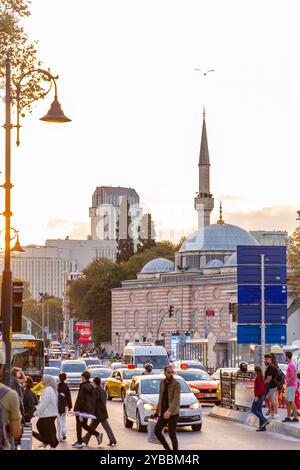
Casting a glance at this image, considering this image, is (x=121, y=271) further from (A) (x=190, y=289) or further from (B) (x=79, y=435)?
(B) (x=79, y=435)

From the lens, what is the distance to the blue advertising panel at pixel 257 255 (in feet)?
126

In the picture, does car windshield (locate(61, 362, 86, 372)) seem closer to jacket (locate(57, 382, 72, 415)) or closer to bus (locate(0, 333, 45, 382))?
bus (locate(0, 333, 45, 382))

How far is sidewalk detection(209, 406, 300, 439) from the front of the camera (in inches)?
1226

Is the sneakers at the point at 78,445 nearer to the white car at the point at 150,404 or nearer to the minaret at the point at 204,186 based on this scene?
the white car at the point at 150,404

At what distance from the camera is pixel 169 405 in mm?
24156

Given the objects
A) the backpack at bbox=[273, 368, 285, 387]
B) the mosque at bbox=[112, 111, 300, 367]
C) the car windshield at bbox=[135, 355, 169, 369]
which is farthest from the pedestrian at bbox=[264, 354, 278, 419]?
the mosque at bbox=[112, 111, 300, 367]

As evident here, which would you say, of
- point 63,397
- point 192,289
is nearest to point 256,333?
point 63,397

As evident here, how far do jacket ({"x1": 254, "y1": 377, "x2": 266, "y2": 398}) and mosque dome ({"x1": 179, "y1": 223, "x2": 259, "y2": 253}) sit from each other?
402 feet

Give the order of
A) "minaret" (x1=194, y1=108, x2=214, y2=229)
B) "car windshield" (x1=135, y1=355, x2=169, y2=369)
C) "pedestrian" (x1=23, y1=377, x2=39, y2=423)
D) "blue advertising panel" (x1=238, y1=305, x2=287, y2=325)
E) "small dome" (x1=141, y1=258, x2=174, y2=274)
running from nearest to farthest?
"pedestrian" (x1=23, y1=377, x2=39, y2=423), "blue advertising panel" (x1=238, y1=305, x2=287, y2=325), "car windshield" (x1=135, y1=355, x2=169, y2=369), "small dome" (x1=141, y1=258, x2=174, y2=274), "minaret" (x1=194, y1=108, x2=214, y2=229)

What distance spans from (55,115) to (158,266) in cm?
13087

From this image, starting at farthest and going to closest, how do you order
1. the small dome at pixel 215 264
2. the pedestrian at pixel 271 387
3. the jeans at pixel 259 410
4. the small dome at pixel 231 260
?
the small dome at pixel 215 264 < the small dome at pixel 231 260 < the pedestrian at pixel 271 387 < the jeans at pixel 259 410

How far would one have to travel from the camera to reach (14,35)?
108 ft

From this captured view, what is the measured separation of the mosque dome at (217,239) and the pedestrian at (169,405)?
5177 inches

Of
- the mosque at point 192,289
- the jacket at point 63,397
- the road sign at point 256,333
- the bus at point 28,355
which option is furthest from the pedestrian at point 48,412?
the mosque at point 192,289
